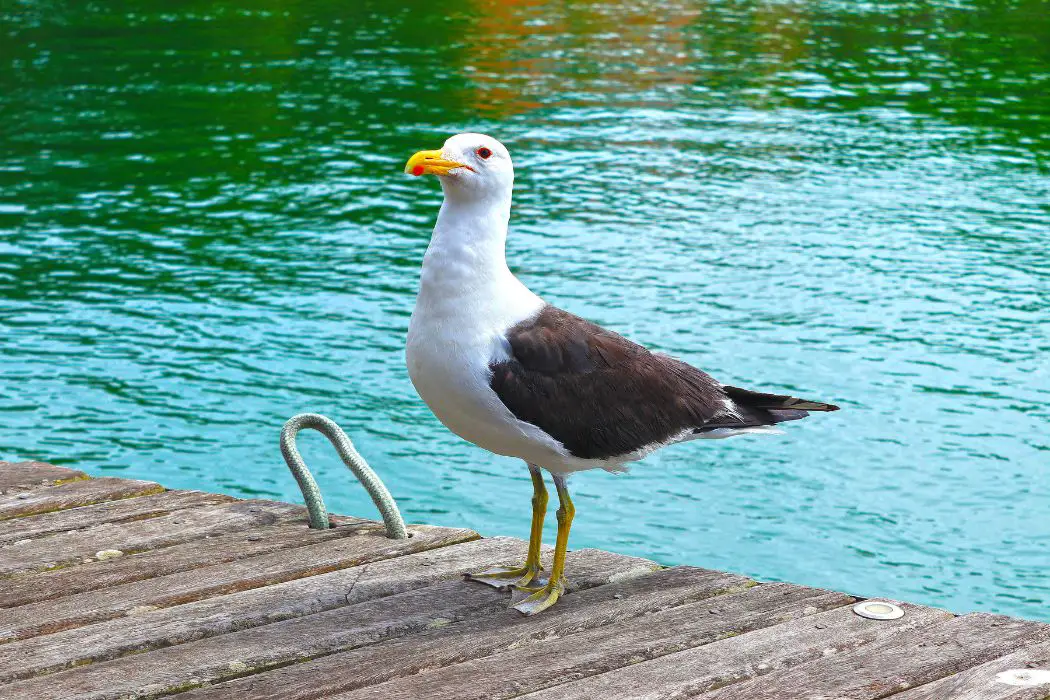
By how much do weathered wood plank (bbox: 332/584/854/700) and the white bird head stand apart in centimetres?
142

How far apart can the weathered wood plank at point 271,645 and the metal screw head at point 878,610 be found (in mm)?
885

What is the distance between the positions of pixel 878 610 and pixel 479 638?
1.27m

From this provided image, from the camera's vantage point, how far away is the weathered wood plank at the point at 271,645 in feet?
13.1

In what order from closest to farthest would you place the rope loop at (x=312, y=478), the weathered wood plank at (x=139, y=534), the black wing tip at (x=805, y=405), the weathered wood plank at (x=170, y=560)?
the weathered wood plank at (x=170, y=560) → the black wing tip at (x=805, y=405) → the weathered wood plank at (x=139, y=534) → the rope loop at (x=312, y=478)

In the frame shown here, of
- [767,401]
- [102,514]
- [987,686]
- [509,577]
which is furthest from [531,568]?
[102,514]

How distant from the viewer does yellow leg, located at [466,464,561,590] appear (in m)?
4.85

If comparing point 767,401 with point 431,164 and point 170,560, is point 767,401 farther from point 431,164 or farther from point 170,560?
point 170,560

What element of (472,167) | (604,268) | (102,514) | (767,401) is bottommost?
(604,268)

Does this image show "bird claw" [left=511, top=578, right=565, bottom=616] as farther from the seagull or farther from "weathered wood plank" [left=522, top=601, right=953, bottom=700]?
"weathered wood plank" [left=522, top=601, right=953, bottom=700]

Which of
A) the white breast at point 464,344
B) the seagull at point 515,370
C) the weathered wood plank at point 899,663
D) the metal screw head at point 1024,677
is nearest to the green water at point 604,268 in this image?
the seagull at point 515,370

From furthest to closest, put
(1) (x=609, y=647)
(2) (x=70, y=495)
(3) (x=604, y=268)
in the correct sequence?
(3) (x=604, y=268) < (2) (x=70, y=495) < (1) (x=609, y=647)

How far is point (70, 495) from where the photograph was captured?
5.87m

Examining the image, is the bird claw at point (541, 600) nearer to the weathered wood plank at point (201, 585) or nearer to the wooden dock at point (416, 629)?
the wooden dock at point (416, 629)

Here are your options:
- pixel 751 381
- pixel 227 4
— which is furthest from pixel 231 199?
pixel 227 4
